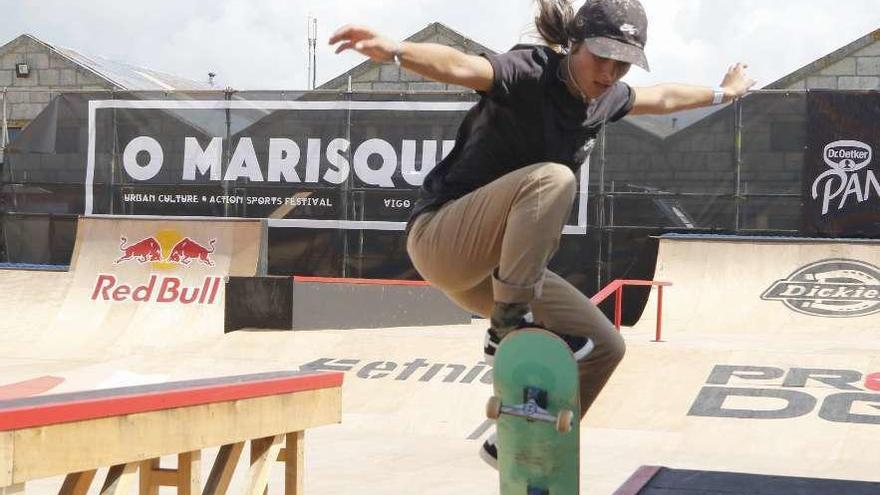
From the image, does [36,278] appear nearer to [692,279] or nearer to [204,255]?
[204,255]

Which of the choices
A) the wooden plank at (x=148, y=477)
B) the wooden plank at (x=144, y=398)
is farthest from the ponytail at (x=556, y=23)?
the wooden plank at (x=148, y=477)

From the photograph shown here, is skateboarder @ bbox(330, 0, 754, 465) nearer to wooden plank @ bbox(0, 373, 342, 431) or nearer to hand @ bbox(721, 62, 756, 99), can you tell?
hand @ bbox(721, 62, 756, 99)

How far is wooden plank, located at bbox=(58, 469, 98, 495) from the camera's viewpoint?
455 cm

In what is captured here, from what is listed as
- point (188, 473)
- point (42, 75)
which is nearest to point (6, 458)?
point (188, 473)

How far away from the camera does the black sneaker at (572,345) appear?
4.29 metres

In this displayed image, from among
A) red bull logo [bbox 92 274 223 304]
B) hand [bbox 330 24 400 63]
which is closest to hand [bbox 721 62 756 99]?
hand [bbox 330 24 400 63]

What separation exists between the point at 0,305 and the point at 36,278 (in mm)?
709

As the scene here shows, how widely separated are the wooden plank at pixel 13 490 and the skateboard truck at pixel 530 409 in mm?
1615

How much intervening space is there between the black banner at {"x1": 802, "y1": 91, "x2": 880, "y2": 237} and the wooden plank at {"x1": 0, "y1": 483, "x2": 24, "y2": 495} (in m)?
13.2

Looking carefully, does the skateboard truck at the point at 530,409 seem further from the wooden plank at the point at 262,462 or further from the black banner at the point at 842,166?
the black banner at the point at 842,166

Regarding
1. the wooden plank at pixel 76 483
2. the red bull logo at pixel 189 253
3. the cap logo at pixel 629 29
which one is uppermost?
the cap logo at pixel 629 29

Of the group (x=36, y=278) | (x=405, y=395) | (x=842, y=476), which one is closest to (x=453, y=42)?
(x=36, y=278)

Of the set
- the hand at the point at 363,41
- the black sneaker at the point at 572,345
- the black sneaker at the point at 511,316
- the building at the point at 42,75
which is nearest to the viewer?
the hand at the point at 363,41

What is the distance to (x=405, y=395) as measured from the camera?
1054cm
